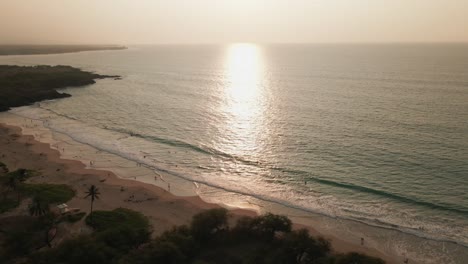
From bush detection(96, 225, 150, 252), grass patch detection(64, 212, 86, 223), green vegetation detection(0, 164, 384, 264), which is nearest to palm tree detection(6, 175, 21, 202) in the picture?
green vegetation detection(0, 164, 384, 264)

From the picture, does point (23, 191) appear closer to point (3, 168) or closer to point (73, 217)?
point (73, 217)

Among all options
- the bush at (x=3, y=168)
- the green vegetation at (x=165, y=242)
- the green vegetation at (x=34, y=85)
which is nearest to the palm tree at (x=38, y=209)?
the green vegetation at (x=165, y=242)

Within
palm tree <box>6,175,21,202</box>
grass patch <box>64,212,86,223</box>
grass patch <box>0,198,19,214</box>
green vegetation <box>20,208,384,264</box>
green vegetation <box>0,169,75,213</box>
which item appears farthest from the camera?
palm tree <box>6,175,21,202</box>

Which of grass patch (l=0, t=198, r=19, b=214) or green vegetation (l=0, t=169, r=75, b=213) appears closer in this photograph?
grass patch (l=0, t=198, r=19, b=214)

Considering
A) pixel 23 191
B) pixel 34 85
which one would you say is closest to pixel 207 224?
pixel 23 191

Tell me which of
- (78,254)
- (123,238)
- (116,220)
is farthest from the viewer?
(116,220)

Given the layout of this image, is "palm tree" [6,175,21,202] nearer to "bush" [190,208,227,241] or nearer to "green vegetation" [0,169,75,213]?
"green vegetation" [0,169,75,213]
